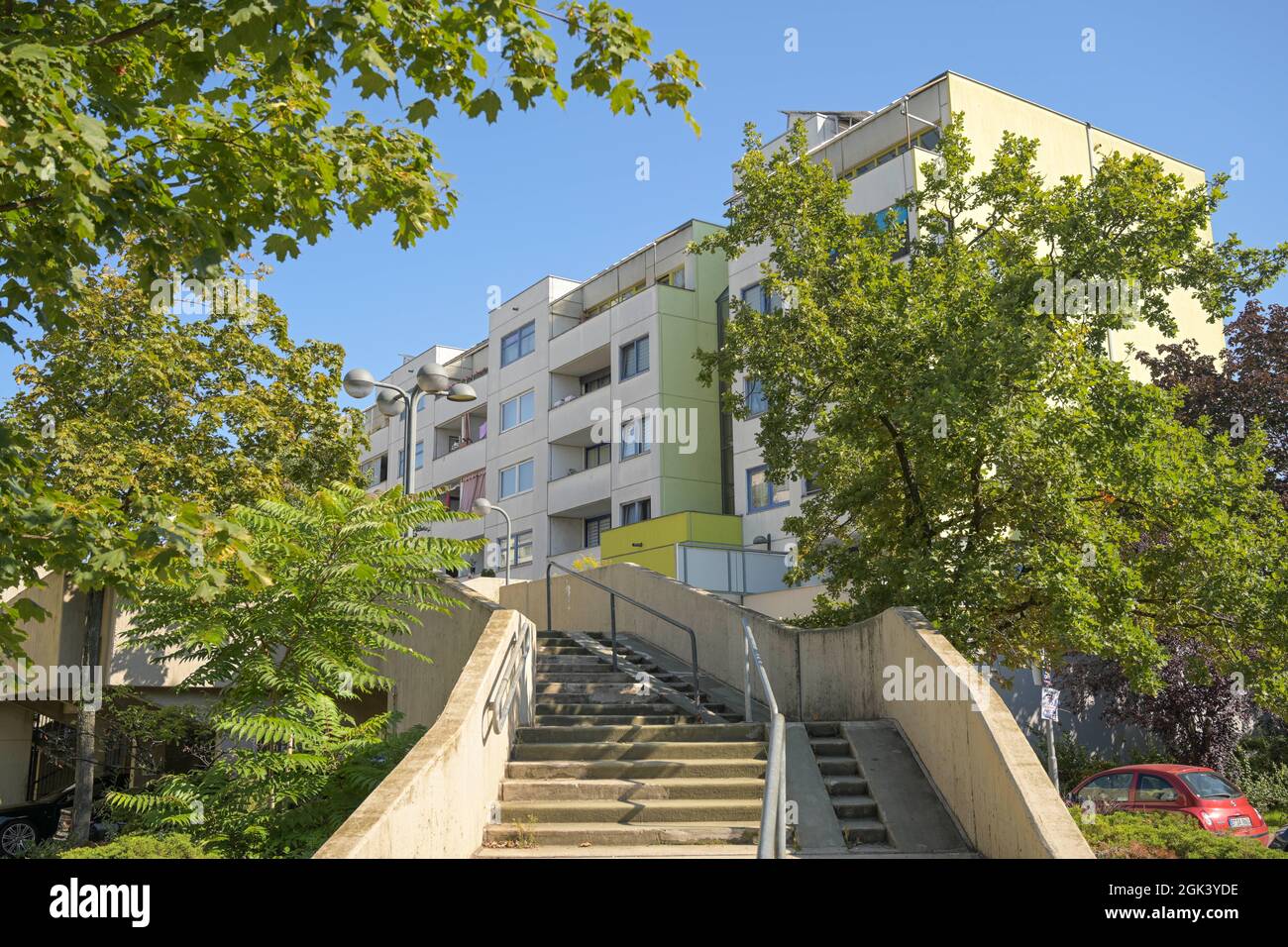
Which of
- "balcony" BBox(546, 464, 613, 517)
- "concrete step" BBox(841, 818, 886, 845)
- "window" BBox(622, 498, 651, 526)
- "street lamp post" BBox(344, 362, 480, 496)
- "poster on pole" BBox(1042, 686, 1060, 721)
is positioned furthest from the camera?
"balcony" BBox(546, 464, 613, 517)

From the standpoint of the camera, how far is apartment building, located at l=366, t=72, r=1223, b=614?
95.5 ft

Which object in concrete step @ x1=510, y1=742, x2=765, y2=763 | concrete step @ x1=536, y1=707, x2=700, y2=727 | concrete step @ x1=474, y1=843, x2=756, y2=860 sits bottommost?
concrete step @ x1=474, y1=843, x2=756, y2=860

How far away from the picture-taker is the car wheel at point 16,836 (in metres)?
20.4

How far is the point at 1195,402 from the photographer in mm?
25938

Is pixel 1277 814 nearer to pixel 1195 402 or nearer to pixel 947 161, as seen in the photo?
pixel 1195 402

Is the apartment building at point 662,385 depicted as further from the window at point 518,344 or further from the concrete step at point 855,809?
the concrete step at point 855,809

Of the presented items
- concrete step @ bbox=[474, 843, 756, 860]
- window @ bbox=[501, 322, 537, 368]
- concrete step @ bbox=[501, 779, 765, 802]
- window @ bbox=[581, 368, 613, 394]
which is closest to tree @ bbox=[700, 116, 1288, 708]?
concrete step @ bbox=[501, 779, 765, 802]

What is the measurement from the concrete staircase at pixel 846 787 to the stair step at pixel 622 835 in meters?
0.85

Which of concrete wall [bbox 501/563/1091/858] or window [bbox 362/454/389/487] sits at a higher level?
window [bbox 362/454/389/487]

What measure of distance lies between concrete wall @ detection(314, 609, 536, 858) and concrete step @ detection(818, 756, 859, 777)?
9.67 feet

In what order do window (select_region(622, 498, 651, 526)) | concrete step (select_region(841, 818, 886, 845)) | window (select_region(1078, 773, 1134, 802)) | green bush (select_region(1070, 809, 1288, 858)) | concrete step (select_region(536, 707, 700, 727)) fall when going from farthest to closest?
1. window (select_region(622, 498, 651, 526))
2. window (select_region(1078, 773, 1134, 802))
3. concrete step (select_region(536, 707, 700, 727))
4. green bush (select_region(1070, 809, 1288, 858))
5. concrete step (select_region(841, 818, 886, 845))

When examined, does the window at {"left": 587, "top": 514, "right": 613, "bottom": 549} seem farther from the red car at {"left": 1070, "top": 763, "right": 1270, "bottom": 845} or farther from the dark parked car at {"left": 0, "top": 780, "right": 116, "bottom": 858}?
the red car at {"left": 1070, "top": 763, "right": 1270, "bottom": 845}

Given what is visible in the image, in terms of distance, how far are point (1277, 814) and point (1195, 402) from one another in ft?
31.6
